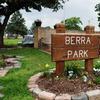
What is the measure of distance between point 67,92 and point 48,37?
1477 cm

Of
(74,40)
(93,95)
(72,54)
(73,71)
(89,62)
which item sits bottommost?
(93,95)

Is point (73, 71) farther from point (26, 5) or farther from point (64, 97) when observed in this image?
point (26, 5)

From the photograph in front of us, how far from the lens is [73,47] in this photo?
7172 millimetres

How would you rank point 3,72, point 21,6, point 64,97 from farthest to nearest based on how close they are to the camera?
point 21,6 < point 3,72 < point 64,97

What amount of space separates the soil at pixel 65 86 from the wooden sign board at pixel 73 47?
0.51 meters

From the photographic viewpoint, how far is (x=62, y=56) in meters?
7.04

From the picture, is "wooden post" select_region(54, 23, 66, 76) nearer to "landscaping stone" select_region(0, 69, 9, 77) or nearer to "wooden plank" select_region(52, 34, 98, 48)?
"wooden plank" select_region(52, 34, 98, 48)

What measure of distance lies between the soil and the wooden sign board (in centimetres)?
51

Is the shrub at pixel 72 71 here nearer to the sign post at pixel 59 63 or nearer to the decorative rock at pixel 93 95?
the sign post at pixel 59 63

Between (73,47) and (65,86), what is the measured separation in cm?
104

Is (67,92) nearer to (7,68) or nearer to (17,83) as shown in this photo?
(17,83)

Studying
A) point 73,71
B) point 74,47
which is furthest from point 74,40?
point 73,71

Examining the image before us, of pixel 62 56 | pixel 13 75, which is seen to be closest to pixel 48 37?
pixel 13 75

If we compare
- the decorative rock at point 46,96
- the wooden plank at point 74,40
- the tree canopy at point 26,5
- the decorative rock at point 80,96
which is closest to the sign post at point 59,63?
the wooden plank at point 74,40
